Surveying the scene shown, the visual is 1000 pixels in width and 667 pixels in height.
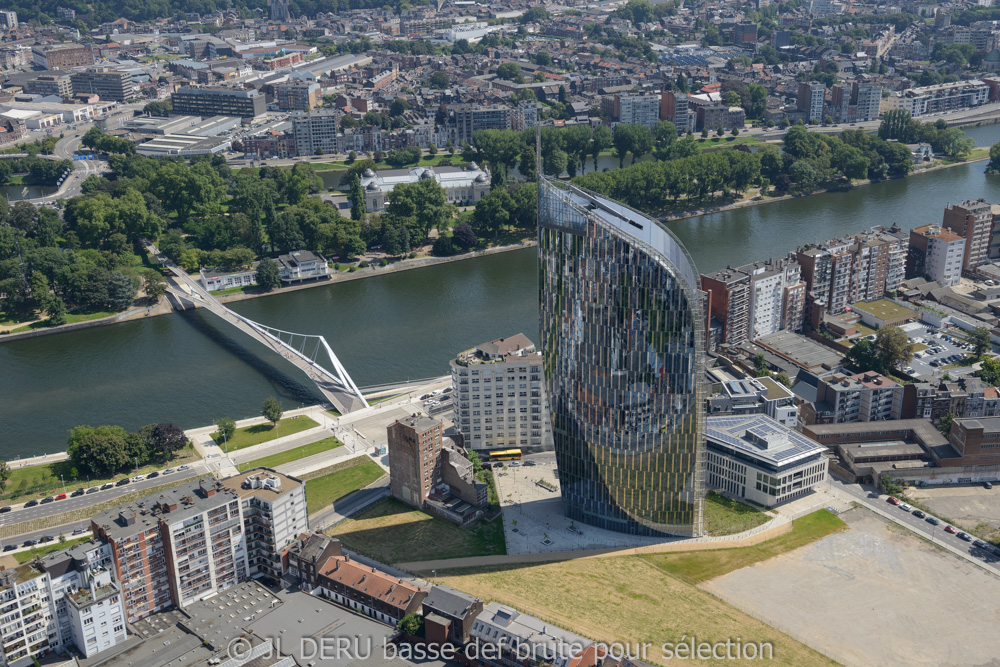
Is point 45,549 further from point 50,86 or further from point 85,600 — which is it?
point 50,86

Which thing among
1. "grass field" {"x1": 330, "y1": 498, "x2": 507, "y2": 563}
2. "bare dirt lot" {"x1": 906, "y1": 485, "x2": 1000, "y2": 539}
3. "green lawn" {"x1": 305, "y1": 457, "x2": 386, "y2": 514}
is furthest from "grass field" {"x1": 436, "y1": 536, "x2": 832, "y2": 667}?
"bare dirt lot" {"x1": 906, "y1": 485, "x2": 1000, "y2": 539}

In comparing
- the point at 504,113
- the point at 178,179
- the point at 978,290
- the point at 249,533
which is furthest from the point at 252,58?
the point at 249,533

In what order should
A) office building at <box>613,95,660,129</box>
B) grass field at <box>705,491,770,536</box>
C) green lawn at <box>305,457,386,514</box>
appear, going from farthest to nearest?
office building at <box>613,95,660,129</box> < green lawn at <box>305,457,386,514</box> < grass field at <box>705,491,770,536</box>

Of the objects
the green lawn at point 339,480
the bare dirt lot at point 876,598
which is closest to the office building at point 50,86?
the green lawn at point 339,480

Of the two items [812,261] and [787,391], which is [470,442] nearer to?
[787,391]

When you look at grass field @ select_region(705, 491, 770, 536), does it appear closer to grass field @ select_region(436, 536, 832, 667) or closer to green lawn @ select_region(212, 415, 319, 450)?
grass field @ select_region(436, 536, 832, 667)

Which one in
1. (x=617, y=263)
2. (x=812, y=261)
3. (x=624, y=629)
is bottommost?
(x=624, y=629)
